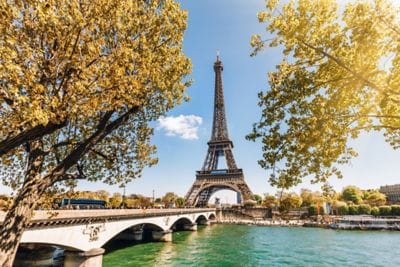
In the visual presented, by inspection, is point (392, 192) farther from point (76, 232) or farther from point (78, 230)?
point (76, 232)

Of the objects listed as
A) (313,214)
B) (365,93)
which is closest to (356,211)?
(313,214)

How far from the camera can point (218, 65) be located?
8212 cm

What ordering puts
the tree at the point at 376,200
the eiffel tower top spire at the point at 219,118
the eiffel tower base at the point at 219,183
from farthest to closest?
the eiffel tower top spire at the point at 219,118
the tree at the point at 376,200
the eiffel tower base at the point at 219,183

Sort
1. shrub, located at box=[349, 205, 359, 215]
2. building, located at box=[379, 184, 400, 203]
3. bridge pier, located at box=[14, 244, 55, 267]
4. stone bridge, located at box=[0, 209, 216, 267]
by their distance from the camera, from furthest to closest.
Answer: building, located at box=[379, 184, 400, 203] < shrub, located at box=[349, 205, 359, 215] < bridge pier, located at box=[14, 244, 55, 267] < stone bridge, located at box=[0, 209, 216, 267]

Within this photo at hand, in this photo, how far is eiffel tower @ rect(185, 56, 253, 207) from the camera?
65.5 metres

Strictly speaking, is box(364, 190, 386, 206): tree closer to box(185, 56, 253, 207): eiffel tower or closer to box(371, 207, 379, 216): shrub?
box(371, 207, 379, 216): shrub

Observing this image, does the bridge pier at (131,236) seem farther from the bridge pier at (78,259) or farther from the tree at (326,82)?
the tree at (326,82)

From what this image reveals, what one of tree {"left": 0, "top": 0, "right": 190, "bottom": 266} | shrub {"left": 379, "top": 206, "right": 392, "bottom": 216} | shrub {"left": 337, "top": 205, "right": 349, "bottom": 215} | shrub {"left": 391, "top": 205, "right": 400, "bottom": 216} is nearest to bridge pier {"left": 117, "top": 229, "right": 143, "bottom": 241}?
tree {"left": 0, "top": 0, "right": 190, "bottom": 266}

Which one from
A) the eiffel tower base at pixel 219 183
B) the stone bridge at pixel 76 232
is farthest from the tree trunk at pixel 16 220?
the eiffel tower base at pixel 219 183

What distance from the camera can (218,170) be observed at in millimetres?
69625

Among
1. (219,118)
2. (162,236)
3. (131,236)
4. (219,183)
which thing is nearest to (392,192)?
(219,118)

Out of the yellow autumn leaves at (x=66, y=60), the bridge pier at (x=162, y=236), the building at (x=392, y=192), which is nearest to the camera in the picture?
the yellow autumn leaves at (x=66, y=60)

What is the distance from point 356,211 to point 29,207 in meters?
76.2

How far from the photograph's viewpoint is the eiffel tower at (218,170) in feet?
215
